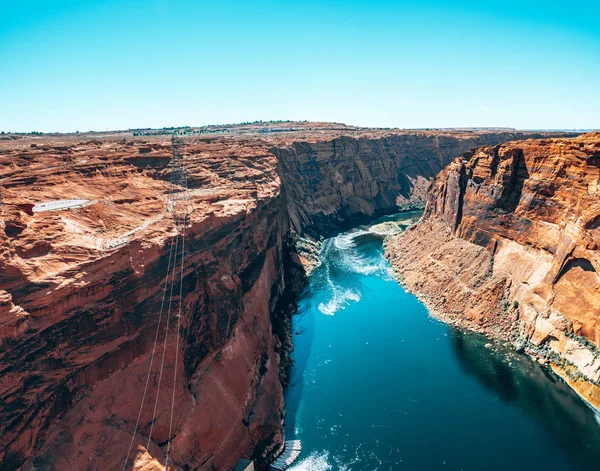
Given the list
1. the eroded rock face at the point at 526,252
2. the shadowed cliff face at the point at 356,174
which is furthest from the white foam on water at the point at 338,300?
the shadowed cliff face at the point at 356,174

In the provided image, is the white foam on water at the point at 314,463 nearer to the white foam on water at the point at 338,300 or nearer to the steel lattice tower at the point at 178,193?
the steel lattice tower at the point at 178,193

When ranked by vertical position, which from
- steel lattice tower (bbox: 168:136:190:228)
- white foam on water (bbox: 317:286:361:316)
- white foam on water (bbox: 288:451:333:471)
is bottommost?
white foam on water (bbox: 317:286:361:316)

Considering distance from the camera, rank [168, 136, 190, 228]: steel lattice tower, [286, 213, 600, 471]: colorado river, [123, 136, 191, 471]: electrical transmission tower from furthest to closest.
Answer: [168, 136, 190, 228]: steel lattice tower, [286, 213, 600, 471]: colorado river, [123, 136, 191, 471]: electrical transmission tower

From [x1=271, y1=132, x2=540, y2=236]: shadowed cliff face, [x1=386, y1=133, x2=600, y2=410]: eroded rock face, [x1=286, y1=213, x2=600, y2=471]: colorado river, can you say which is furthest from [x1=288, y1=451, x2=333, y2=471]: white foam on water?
[x1=271, y1=132, x2=540, y2=236]: shadowed cliff face

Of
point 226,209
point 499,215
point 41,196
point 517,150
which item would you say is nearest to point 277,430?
point 226,209

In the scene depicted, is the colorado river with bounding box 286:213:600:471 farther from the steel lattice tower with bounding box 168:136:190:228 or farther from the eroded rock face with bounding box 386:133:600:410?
the steel lattice tower with bounding box 168:136:190:228

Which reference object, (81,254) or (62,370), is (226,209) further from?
(62,370)

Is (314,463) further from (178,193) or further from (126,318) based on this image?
(178,193)

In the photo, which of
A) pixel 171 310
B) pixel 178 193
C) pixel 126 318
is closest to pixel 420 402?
pixel 171 310
